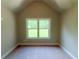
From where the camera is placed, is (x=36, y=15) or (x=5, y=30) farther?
(x=36, y=15)

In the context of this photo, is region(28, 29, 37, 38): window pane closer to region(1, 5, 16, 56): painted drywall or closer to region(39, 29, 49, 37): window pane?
region(39, 29, 49, 37): window pane

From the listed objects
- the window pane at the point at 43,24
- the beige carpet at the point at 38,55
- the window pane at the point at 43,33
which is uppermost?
the window pane at the point at 43,24

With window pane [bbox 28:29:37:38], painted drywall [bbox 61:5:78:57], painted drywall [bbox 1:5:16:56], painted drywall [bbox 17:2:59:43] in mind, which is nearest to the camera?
painted drywall [bbox 61:5:78:57]

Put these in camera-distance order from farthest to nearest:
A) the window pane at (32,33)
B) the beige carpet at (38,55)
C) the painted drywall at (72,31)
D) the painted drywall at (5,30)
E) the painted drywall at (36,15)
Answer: the window pane at (32,33) → the painted drywall at (36,15) → the beige carpet at (38,55) → the painted drywall at (5,30) → the painted drywall at (72,31)

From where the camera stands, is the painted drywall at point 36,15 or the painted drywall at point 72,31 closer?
the painted drywall at point 72,31

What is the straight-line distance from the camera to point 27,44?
8.56 m

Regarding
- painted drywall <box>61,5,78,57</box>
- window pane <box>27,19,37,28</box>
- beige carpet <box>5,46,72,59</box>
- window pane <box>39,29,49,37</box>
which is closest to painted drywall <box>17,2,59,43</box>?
window pane <box>27,19,37,28</box>

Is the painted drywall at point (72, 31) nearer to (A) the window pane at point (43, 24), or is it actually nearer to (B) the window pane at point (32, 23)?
(A) the window pane at point (43, 24)

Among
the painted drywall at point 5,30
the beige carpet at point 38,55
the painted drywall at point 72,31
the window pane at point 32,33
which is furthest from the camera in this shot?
the window pane at point 32,33

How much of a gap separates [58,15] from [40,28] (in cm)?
141

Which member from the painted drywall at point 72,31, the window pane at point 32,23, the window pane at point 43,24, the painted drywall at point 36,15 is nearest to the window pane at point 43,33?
the window pane at point 43,24

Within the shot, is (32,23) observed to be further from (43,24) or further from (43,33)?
(43,33)

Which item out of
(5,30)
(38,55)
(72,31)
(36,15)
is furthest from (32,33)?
(72,31)

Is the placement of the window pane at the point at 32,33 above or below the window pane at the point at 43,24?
below
